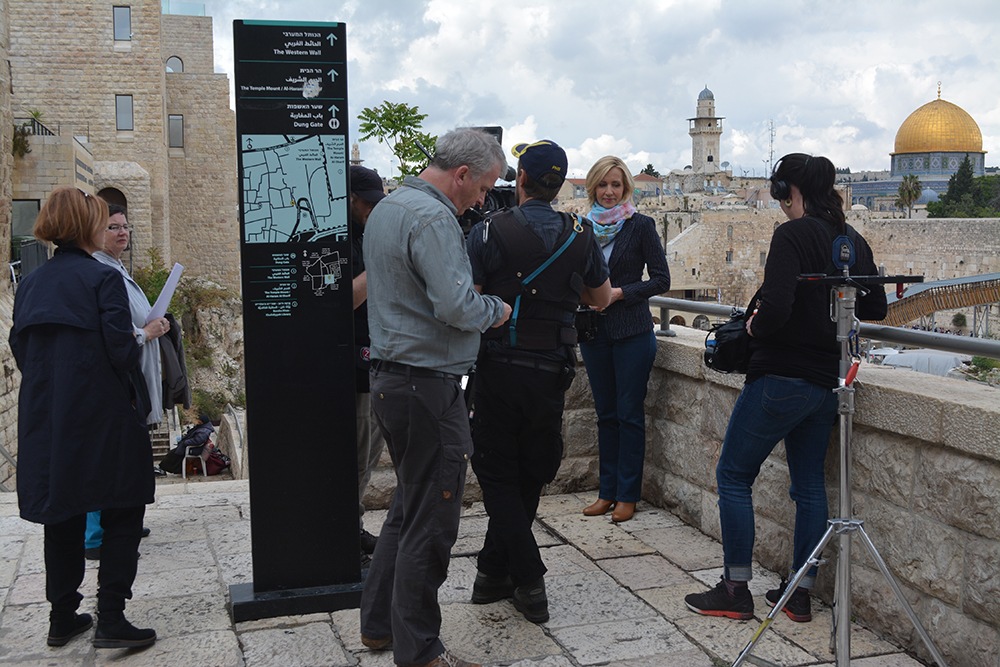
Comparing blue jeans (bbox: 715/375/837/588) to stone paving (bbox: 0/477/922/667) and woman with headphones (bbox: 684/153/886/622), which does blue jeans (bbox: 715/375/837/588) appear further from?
stone paving (bbox: 0/477/922/667)

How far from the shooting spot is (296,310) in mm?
3682

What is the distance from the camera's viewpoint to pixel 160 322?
158 inches

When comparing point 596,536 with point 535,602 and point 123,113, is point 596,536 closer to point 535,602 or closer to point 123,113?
point 535,602

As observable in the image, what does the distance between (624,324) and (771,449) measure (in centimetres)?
126

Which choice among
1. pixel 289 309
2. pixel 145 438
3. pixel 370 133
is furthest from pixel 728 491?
pixel 370 133

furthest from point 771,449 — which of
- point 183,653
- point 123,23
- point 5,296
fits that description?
point 123,23

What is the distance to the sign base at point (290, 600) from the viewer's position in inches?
149

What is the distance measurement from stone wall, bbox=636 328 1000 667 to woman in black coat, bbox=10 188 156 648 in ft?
8.48

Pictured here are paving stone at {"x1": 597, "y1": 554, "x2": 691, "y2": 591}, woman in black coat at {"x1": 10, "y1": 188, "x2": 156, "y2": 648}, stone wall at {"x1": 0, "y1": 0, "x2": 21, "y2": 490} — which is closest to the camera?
woman in black coat at {"x1": 10, "y1": 188, "x2": 156, "y2": 648}

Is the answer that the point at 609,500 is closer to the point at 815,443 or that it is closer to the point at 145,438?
the point at 815,443

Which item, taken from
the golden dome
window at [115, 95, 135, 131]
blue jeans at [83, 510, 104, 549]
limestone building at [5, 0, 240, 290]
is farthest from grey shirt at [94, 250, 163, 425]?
the golden dome

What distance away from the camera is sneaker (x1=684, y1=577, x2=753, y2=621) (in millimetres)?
3807

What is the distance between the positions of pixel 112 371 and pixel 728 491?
2.33 m

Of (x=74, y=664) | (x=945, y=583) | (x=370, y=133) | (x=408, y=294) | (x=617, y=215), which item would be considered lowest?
(x=74, y=664)
